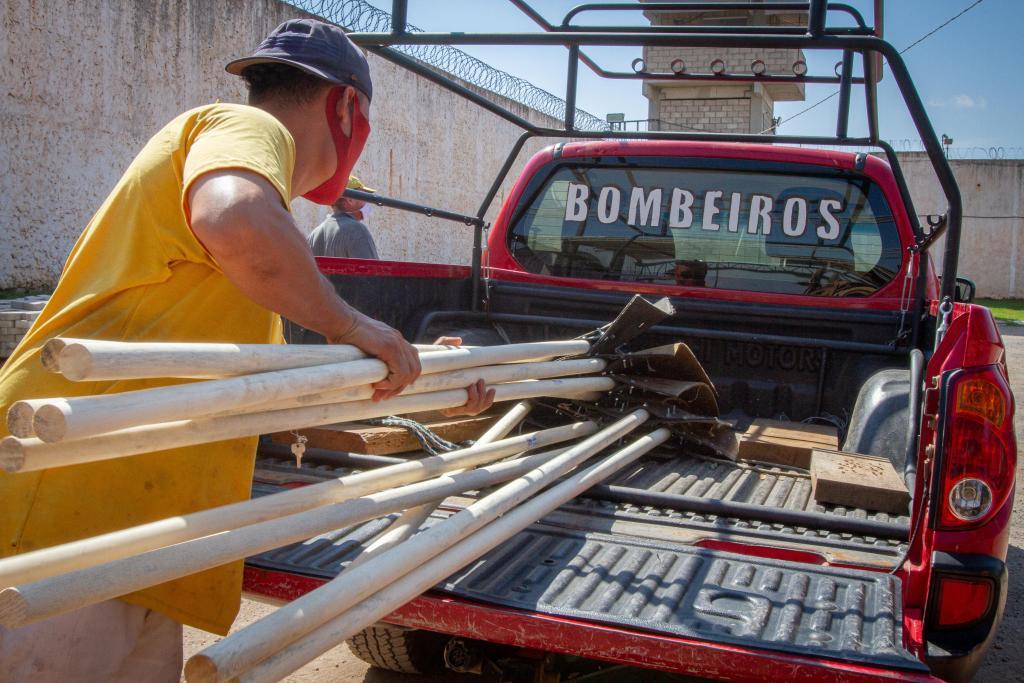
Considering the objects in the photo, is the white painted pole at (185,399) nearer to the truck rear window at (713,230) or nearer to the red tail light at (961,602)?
the red tail light at (961,602)

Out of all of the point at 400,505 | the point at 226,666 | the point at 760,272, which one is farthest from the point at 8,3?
the point at 226,666

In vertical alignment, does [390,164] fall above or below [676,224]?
above

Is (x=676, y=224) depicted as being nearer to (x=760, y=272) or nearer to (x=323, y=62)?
(x=760, y=272)

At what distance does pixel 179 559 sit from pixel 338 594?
11.1 inches

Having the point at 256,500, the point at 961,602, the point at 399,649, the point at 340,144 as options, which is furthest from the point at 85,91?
the point at 961,602

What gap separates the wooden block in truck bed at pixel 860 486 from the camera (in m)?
2.64

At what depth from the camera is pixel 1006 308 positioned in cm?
2477

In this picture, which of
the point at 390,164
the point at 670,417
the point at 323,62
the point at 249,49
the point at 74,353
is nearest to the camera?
the point at 74,353

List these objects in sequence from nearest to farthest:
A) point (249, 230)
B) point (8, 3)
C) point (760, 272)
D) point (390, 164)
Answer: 1. point (249, 230)
2. point (760, 272)
3. point (8, 3)
4. point (390, 164)

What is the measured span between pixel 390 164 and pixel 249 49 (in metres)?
3.82

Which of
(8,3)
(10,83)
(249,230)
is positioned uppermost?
(8,3)

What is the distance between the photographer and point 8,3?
28.1ft

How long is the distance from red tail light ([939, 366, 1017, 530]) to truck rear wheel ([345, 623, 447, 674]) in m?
1.72

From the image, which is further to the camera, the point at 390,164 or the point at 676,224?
the point at 390,164
